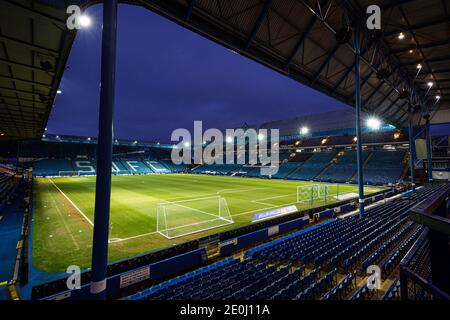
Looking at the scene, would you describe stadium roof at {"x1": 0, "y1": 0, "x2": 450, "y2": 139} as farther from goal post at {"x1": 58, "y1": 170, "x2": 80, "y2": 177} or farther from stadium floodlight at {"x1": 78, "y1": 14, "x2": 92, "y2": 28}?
goal post at {"x1": 58, "y1": 170, "x2": 80, "y2": 177}

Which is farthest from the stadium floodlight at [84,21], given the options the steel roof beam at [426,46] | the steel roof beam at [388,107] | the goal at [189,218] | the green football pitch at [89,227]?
the steel roof beam at [388,107]

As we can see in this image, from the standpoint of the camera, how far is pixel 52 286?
647 cm

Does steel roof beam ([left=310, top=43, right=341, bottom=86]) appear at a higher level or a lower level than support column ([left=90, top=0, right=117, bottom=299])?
higher

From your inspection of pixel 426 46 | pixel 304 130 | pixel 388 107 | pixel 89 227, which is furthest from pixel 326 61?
pixel 304 130

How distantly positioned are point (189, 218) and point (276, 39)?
11960mm

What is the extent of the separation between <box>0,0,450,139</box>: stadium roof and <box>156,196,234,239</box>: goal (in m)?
8.92

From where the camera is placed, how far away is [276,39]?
1054cm

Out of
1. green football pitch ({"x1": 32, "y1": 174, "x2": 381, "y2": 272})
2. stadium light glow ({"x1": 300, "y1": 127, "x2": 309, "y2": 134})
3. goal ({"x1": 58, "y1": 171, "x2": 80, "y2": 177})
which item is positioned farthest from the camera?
stadium light glow ({"x1": 300, "y1": 127, "x2": 309, "y2": 134})

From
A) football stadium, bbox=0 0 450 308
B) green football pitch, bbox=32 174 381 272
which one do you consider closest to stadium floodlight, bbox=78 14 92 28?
football stadium, bbox=0 0 450 308

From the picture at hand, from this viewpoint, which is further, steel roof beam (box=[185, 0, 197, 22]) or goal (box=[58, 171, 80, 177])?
goal (box=[58, 171, 80, 177])

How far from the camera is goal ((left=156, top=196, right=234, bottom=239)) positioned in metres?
12.8
